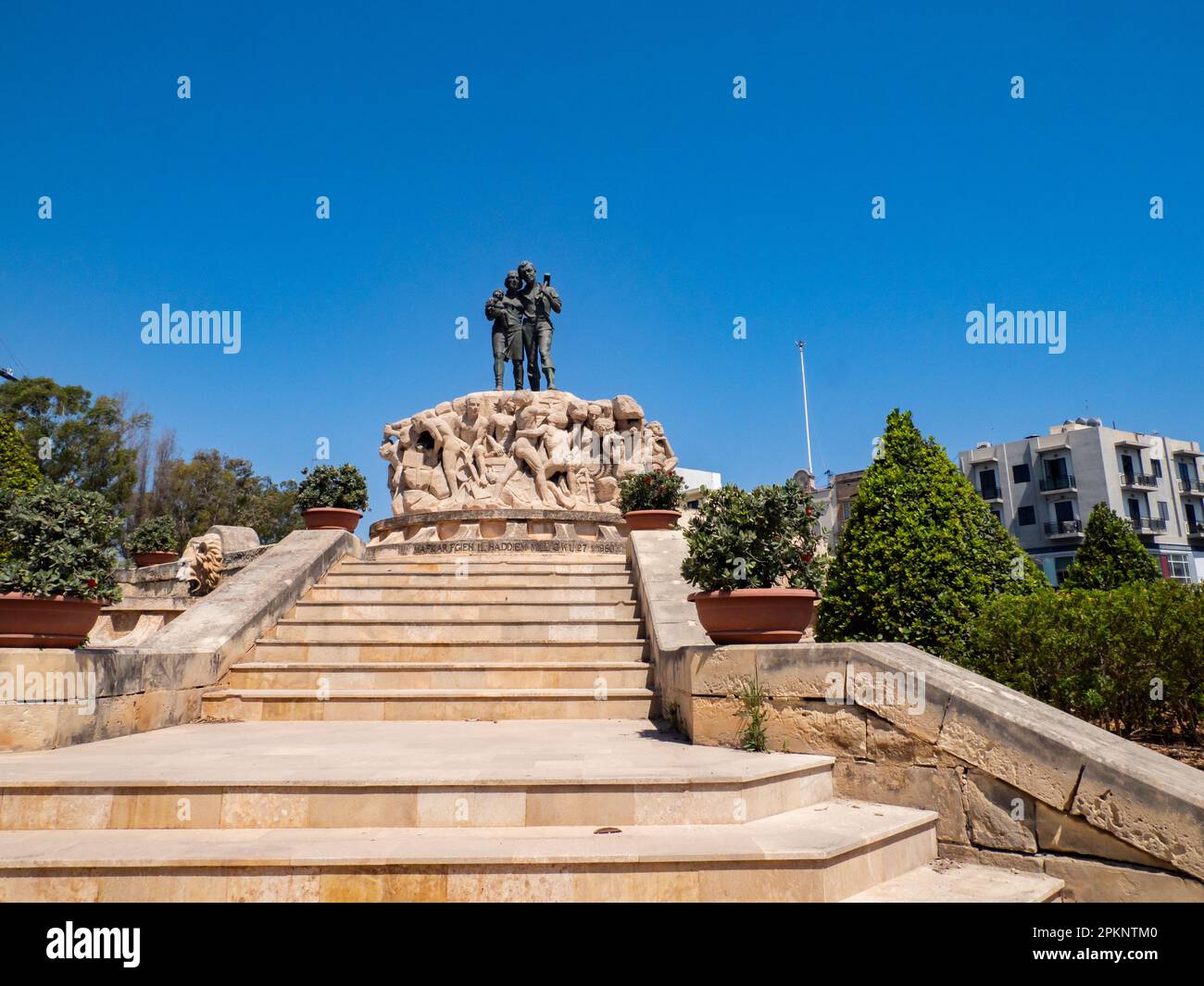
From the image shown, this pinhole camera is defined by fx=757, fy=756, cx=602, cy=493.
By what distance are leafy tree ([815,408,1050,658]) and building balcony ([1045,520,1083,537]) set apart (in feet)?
118

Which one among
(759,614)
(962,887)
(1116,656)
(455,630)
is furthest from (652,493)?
(962,887)

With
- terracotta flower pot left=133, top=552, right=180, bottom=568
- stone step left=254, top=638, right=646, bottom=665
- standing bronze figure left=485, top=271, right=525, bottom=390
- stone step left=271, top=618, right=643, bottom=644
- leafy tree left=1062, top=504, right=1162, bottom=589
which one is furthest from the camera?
standing bronze figure left=485, top=271, right=525, bottom=390

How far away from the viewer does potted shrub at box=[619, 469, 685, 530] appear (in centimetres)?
985

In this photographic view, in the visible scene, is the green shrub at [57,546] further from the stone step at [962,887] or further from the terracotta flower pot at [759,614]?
the stone step at [962,887]

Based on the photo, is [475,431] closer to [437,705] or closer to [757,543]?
[437,705]

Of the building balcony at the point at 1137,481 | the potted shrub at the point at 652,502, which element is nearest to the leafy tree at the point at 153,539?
the potted shrub at the point at 652,502

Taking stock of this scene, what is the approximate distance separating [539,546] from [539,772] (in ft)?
27.2

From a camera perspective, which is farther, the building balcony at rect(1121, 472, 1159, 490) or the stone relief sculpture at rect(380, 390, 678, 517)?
the building balcony at rect(1121, 472, 1159, 490)

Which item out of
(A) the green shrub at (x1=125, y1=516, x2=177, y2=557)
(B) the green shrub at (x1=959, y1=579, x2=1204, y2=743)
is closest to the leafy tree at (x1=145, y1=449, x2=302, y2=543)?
(A) the green shrub at (x1=125, y1=516, x2=177, y2=557)

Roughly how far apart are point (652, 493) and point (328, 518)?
4.37m

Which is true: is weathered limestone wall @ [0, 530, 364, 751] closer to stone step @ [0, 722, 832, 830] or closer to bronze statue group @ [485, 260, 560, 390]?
stone step @ [0, 722, 832, 830]

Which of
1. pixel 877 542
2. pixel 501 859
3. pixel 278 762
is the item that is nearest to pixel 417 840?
pixel 501 859

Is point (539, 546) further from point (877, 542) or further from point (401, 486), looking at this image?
point (877, 542)

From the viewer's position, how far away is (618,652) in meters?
7.02
